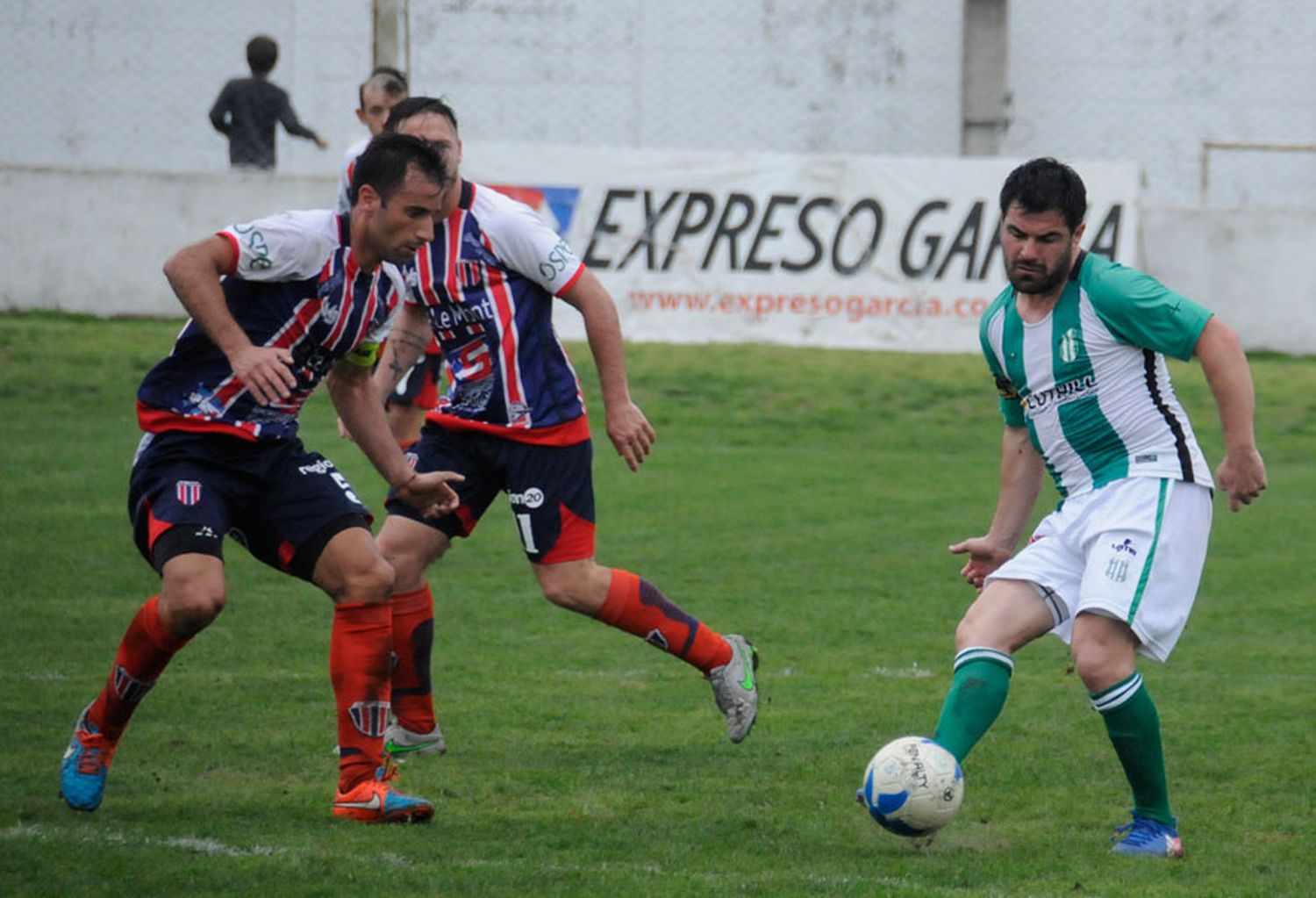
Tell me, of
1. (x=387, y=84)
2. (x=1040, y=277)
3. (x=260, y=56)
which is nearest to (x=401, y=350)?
(x=387, y=84)

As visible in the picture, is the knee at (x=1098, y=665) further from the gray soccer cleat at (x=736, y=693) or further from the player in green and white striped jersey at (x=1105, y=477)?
the gray soccer cleat at (x=736, y=693)

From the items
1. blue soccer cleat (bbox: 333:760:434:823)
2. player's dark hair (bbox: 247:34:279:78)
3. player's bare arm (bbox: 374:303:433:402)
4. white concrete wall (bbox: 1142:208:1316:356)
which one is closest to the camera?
blue soccer cleat (bbox: 333:760:434:823)

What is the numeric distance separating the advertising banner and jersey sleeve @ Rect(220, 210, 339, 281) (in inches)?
382

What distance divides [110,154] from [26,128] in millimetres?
837

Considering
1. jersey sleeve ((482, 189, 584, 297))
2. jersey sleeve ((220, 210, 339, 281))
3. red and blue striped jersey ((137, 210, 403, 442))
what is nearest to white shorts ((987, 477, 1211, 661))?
jersey sleeve ((482, 189, 584, 297))

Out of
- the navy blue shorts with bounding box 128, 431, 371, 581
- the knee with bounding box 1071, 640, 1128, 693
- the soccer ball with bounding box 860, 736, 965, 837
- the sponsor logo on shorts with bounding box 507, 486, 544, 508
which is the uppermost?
the navy blue shorts with bounding box 128, 431, 371, 581

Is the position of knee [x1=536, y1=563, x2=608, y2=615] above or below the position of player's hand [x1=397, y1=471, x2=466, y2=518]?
below

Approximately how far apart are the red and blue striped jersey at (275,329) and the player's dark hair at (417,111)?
71 cm

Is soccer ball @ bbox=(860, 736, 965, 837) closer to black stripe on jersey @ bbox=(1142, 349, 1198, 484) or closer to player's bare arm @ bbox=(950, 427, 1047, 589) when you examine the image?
player's bare arm @ bbox=(950, 427, 1047, 589)

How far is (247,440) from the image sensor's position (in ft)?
18.2

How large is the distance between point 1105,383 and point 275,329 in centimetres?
230

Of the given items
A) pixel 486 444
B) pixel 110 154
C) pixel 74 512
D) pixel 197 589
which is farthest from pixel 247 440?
pixel 110 154

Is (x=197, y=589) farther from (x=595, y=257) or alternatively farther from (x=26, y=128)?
(x=26, y=128)

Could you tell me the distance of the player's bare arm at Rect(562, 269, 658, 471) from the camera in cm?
589
